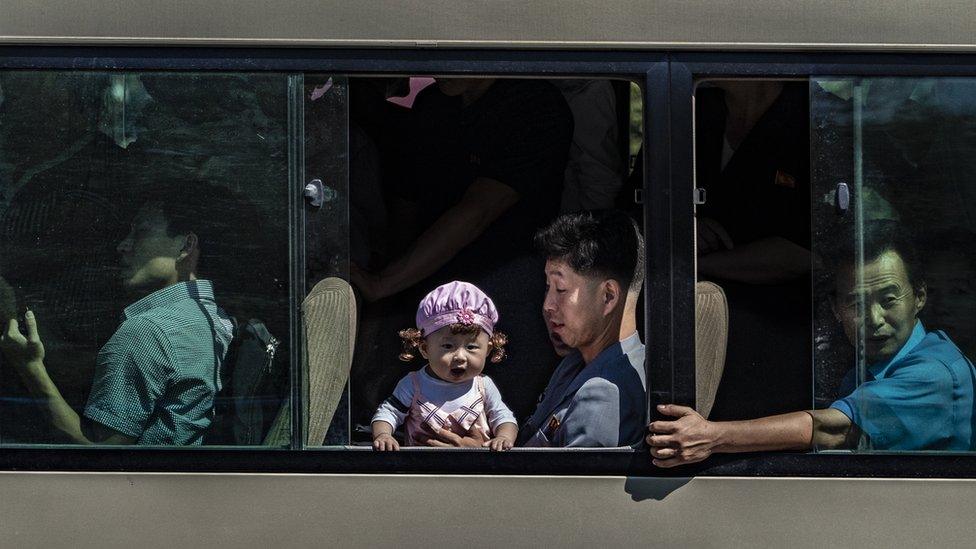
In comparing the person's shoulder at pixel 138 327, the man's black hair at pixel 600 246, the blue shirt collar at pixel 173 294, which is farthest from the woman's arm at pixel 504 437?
the person's shoulder at pixel 138 327

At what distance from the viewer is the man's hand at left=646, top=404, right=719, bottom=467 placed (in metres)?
3.38

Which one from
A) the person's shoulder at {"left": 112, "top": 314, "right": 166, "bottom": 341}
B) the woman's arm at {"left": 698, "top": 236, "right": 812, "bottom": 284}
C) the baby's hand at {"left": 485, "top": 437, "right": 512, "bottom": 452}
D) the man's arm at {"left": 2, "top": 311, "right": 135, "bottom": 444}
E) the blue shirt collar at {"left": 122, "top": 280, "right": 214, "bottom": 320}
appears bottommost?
the baby's hand at {"left": 485, "top": 437, "right": 512, "bottom": 452}

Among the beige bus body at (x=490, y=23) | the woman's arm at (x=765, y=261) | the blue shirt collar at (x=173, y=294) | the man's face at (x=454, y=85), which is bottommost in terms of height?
the blue shirt collar at (x=173, y=294)

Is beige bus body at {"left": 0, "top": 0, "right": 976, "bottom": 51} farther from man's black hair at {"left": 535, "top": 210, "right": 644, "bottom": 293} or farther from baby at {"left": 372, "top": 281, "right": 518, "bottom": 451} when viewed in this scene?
baby at {"left": 372, "top": 281, "right": 518, "bottom": 451}

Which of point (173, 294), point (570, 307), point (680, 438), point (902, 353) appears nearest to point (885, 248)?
point (902, 353)

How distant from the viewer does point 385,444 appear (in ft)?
11.3

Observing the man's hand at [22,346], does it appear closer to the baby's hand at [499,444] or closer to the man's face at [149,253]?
the man's face at [149,253]

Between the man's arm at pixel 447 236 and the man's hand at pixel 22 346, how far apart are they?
0.94 m

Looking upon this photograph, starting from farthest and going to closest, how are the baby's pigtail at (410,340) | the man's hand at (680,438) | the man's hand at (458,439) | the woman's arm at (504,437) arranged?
1. the baby's pigtail at (410,340)
2. the man's hand at (458,439)
3. the woman's arm at (504,437)
4. the man's hand at (680,438)

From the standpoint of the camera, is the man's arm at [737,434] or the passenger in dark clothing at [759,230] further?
the passenger in dark clothing at [759,230]

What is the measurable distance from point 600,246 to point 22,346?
1677mm

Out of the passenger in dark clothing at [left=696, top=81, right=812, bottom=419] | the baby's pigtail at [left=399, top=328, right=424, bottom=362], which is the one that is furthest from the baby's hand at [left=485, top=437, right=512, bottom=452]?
the passenger in dark clothing at [left=696, top=81, right=812, bottom=419]

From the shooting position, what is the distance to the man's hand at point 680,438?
11.1 ft

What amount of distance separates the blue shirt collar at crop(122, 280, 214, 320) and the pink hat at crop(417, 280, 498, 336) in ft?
2.16
